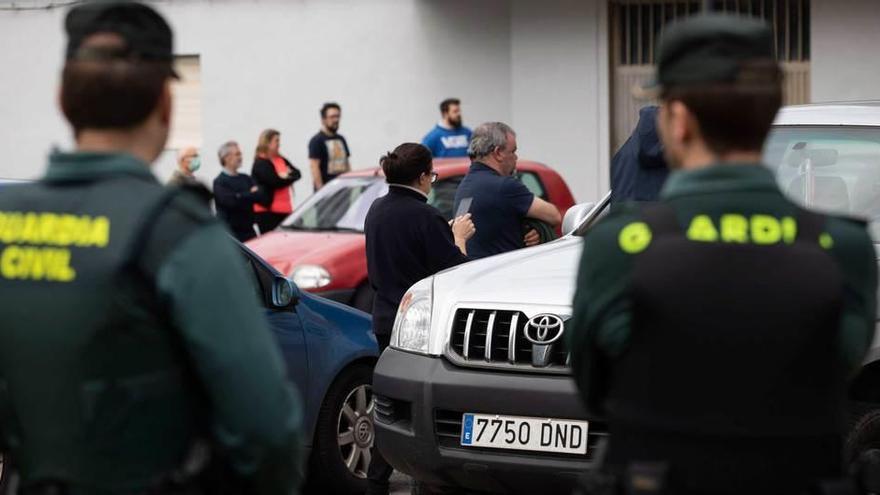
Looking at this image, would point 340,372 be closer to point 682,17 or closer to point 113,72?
point 113,72

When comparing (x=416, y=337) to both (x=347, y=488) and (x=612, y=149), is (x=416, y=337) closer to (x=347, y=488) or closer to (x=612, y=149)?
(x=347, y=488)

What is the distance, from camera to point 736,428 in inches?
123

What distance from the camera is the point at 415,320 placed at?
693 cm

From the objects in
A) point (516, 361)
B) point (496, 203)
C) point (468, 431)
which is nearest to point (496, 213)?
point (496, 203)

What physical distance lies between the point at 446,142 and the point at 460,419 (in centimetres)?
1125

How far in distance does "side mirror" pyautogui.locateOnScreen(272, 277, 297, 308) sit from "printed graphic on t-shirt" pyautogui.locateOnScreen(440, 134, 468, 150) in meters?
9.97

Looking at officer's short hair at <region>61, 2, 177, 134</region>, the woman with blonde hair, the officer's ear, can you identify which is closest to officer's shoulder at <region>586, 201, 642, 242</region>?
the officer's ear

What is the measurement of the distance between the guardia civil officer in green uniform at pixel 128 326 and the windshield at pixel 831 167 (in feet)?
13.9

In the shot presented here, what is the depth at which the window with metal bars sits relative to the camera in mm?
19031

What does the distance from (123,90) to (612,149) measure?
1738cm

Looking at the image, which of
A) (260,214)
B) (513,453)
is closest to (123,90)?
(513,453)

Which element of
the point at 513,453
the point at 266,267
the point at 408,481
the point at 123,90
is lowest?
the point at 408,481

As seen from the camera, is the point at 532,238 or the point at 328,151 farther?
the point at 328,151

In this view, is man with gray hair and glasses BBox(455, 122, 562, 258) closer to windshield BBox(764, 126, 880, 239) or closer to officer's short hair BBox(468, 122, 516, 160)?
officer's short hair BBox(468, 122, 516, 160)
